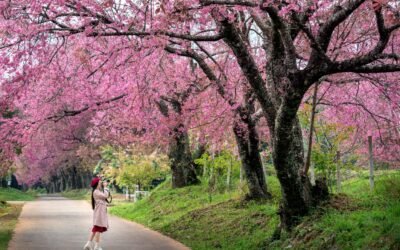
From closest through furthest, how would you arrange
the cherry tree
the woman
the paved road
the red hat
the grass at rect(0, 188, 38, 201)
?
the cherry tree < the woman < the red hat < the paved road < the grass at rect(0, 188, 38, 201)

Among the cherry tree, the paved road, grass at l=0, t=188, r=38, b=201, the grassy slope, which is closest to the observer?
the grassy slope

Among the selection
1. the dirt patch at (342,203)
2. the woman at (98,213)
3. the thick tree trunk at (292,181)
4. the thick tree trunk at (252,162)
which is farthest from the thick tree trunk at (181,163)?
the thick tree trunk at (292,181)

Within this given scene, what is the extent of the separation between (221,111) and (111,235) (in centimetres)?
502

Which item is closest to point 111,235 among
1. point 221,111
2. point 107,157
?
point 221,111

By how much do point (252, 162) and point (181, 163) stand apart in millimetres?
9506

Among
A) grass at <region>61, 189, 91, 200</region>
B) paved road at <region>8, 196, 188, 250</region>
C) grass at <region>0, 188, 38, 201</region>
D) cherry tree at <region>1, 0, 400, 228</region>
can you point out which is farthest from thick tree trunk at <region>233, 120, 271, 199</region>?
grass at <region>0, 188, 38, 201</region>

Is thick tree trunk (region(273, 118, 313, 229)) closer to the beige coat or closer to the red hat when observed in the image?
the beige coat

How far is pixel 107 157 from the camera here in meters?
36.9

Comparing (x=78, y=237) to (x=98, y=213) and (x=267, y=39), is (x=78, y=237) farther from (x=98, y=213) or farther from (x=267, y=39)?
(x=267, y=39)

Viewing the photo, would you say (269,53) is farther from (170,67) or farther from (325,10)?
(170,67)

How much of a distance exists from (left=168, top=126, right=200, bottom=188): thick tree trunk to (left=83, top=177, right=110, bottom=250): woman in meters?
12.9

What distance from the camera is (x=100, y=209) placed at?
1241 cm

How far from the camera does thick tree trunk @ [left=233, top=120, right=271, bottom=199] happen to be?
53.9ft

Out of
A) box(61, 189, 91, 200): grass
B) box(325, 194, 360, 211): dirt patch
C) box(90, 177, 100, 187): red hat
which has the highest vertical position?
box(61, 189, 91, 200): grass
